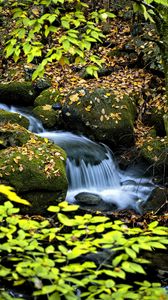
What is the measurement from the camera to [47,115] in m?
10.6

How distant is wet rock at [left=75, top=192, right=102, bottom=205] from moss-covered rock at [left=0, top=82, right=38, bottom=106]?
4.34m

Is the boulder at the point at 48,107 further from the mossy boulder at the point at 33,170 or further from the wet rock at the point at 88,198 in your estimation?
the wet rock at the point at 88,198

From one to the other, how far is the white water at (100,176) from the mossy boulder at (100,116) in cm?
32

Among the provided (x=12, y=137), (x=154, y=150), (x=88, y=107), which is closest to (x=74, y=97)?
(x=88, y=107)

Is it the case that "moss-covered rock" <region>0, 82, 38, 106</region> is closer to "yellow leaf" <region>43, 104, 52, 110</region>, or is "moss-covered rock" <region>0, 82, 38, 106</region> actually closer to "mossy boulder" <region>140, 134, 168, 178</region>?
"yellow leaf" <region>43, 104, 52, 110</region>

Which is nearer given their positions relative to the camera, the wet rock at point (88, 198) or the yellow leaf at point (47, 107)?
the wet rock at point (88, 198)

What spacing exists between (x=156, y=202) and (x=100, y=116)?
3022 millimetres

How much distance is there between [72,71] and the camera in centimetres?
1241

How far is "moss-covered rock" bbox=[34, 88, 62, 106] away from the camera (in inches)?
433

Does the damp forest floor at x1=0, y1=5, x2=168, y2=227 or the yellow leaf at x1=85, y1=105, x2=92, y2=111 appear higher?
the damp forest floor at x1=0, y1=5, x2=168, y2=227

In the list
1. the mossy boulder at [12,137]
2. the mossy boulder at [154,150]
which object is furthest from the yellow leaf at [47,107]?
the mossy boulder at [154,150]

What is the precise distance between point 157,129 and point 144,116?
69 cm

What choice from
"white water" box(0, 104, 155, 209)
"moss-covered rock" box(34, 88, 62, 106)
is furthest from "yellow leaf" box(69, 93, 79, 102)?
"white water" box(0, 104, 155, 209)

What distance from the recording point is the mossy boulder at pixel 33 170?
7.25 meters
